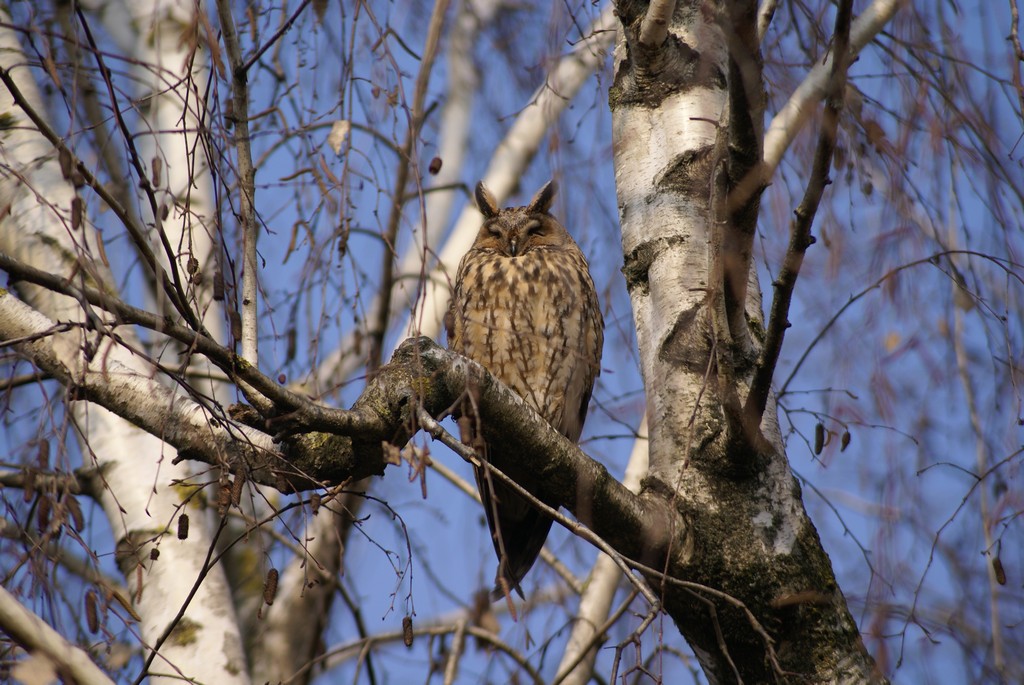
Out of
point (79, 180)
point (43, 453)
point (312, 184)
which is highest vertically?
point (312, 184)

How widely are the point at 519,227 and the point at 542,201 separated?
19 centimetres

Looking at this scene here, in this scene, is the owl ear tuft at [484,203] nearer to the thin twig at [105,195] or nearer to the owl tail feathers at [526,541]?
the owl tail feathers at [526,541]

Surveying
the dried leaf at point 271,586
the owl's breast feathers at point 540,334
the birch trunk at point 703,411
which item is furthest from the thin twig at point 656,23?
the dried leaf at point 271,586

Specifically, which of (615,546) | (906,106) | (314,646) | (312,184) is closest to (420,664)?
(314,646)

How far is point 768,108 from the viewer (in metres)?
2.68

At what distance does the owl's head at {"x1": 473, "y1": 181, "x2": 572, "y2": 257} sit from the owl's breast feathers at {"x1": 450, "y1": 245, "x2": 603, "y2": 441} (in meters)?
0.23

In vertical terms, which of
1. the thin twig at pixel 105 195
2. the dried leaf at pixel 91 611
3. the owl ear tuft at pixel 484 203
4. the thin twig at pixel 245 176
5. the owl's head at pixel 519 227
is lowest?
the dried leaf at pixel 91 611

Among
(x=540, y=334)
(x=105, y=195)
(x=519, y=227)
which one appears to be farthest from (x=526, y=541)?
(x=105, y=195)

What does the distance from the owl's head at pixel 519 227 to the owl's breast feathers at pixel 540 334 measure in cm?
23

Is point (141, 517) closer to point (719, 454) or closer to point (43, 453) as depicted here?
point (43, 453)

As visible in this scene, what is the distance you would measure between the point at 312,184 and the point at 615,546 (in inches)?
39.1

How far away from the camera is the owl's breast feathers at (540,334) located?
326 cm

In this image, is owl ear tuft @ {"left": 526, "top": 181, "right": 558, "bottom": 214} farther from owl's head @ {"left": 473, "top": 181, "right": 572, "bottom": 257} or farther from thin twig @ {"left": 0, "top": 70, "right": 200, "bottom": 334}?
thin twig @ {"left": 0, "top": 70, "right": 200, "bottom": 334}

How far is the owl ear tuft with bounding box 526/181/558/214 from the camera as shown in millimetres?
3773
